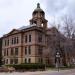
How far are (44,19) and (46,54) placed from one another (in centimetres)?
1497

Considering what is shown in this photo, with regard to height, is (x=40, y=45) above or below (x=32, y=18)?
below

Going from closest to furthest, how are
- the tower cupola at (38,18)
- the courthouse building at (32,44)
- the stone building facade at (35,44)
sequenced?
the stone building facade at (35,44) → the courthouse building at (32,44) → the tower cupola at (38,18)

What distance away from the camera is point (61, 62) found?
61.3 m

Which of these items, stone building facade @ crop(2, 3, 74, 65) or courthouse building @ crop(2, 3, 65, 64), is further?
courthouse building @ crop(2, 3, 65, 64)

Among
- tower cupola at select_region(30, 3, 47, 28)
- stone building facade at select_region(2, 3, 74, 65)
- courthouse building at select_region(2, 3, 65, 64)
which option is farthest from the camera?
tower cupola at select_region(30, 3, 47, 28)

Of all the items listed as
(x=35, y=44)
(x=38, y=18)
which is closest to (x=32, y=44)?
(x=35, y=44)

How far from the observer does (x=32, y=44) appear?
189ft

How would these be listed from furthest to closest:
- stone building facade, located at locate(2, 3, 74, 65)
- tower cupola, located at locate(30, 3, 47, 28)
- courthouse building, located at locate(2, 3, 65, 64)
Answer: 1. tower cupola, located at locate(30, 3, 47, 28)
2. courthouse building, located at locate(2, 3, 65, 64)
3. stone building facade, located at locate(2, 3, 74, 65)

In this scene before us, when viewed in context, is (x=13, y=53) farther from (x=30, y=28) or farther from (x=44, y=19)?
(x=44, y=19)

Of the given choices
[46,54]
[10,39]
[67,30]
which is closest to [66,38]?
[67,30]

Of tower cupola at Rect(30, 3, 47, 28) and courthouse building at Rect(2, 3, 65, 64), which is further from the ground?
tower cupola at Rect(30, 3, 47, 28)

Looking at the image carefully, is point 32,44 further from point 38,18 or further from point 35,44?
point 38,18

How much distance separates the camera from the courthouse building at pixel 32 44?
187ft

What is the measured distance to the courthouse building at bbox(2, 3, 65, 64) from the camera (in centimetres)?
5697
